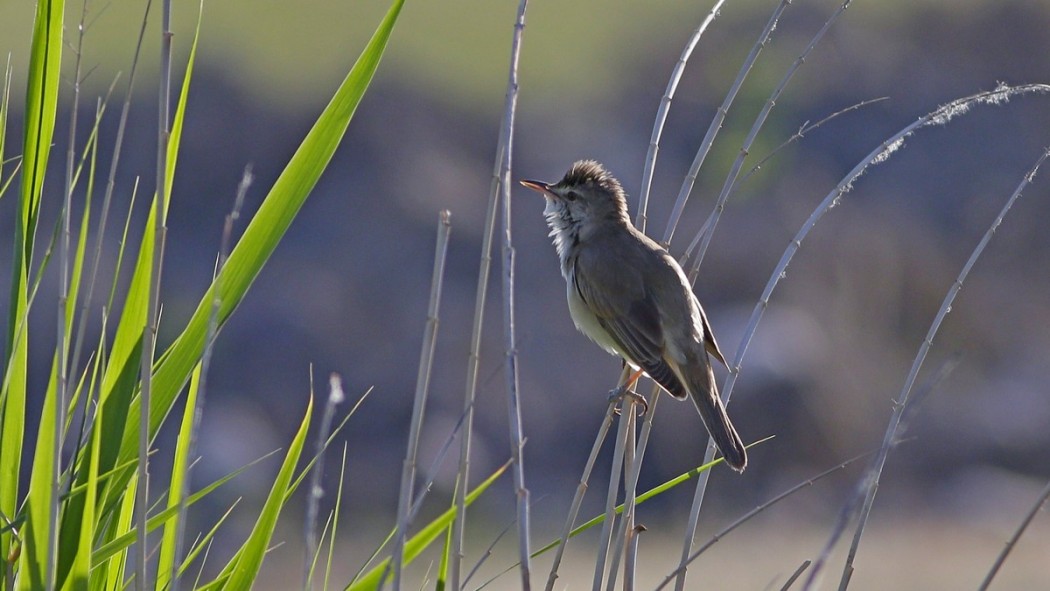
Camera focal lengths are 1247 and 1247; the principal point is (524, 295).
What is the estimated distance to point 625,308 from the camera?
4473 millimetres

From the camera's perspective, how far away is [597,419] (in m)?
11.6

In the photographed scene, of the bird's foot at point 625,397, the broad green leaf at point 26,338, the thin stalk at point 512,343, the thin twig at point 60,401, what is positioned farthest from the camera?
the bird's foot at point 625,397

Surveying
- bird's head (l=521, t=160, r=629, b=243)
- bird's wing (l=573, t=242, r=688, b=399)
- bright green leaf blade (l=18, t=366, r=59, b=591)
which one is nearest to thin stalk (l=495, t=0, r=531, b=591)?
bright green leaf blade (l=18, t=366, r=59, b=591)

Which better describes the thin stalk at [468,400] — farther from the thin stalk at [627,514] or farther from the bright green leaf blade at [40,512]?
the bright green leaf blade at [40,512]

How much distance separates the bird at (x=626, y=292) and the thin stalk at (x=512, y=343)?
171 centimetres

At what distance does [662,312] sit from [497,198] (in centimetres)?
216

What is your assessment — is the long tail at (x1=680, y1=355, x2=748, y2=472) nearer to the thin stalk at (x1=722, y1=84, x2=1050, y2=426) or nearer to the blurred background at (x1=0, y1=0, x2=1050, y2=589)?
the thin stalk at (x1=722, y1=84, x2=1050, y2=426)

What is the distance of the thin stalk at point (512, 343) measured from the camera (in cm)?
225

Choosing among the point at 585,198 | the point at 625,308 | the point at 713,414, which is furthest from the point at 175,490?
the point at 585,198

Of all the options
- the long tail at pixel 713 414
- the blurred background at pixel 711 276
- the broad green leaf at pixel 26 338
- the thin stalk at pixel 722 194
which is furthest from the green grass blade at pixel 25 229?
the blurred background at pixel 711 276

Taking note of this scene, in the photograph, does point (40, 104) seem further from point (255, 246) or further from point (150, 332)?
point (150, 332)

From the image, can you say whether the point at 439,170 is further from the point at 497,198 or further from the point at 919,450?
the point at 497,198

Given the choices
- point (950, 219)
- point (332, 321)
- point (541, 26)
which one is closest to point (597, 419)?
point (332, 321)

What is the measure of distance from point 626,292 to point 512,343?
2.25m
